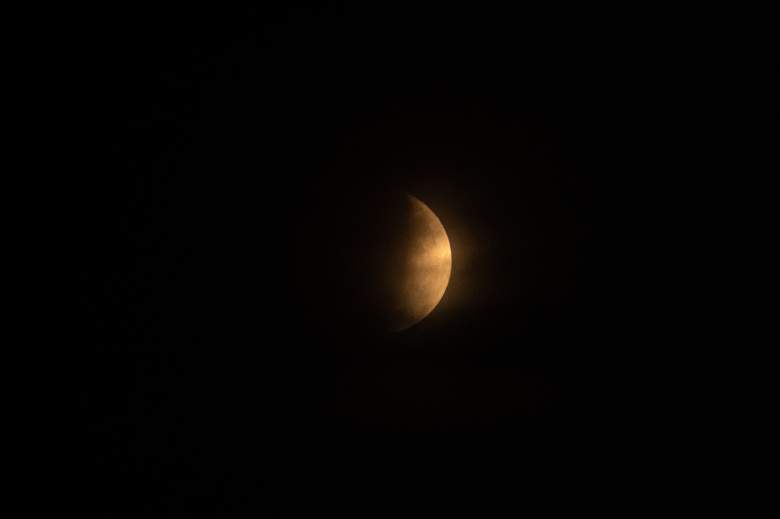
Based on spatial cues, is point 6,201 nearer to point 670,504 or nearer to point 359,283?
point 359,283

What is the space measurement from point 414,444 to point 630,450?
1.21 meters

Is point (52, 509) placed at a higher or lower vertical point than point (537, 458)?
lower

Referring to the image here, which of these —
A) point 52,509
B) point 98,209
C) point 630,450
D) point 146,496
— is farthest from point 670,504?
point 98,209

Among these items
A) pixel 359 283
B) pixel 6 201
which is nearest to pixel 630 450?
pixel 359 283

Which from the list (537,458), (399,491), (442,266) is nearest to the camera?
(442,266)

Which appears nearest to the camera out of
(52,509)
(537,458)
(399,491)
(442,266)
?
(52,509)

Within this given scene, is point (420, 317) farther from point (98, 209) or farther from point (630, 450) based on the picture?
point (98, 209)

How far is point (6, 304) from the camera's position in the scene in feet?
6.37

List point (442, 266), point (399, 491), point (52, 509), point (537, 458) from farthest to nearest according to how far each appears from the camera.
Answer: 1. point (537, 458)
2. point (399, 491)
3. point (442, 266)
4. point (52, 509)

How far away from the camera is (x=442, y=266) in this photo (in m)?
2.03

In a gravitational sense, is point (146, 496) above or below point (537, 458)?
below

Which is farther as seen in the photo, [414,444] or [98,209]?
[414,444]

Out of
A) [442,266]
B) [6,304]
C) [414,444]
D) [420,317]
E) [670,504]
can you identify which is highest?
[442,266]

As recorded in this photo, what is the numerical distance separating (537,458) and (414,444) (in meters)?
0.75
